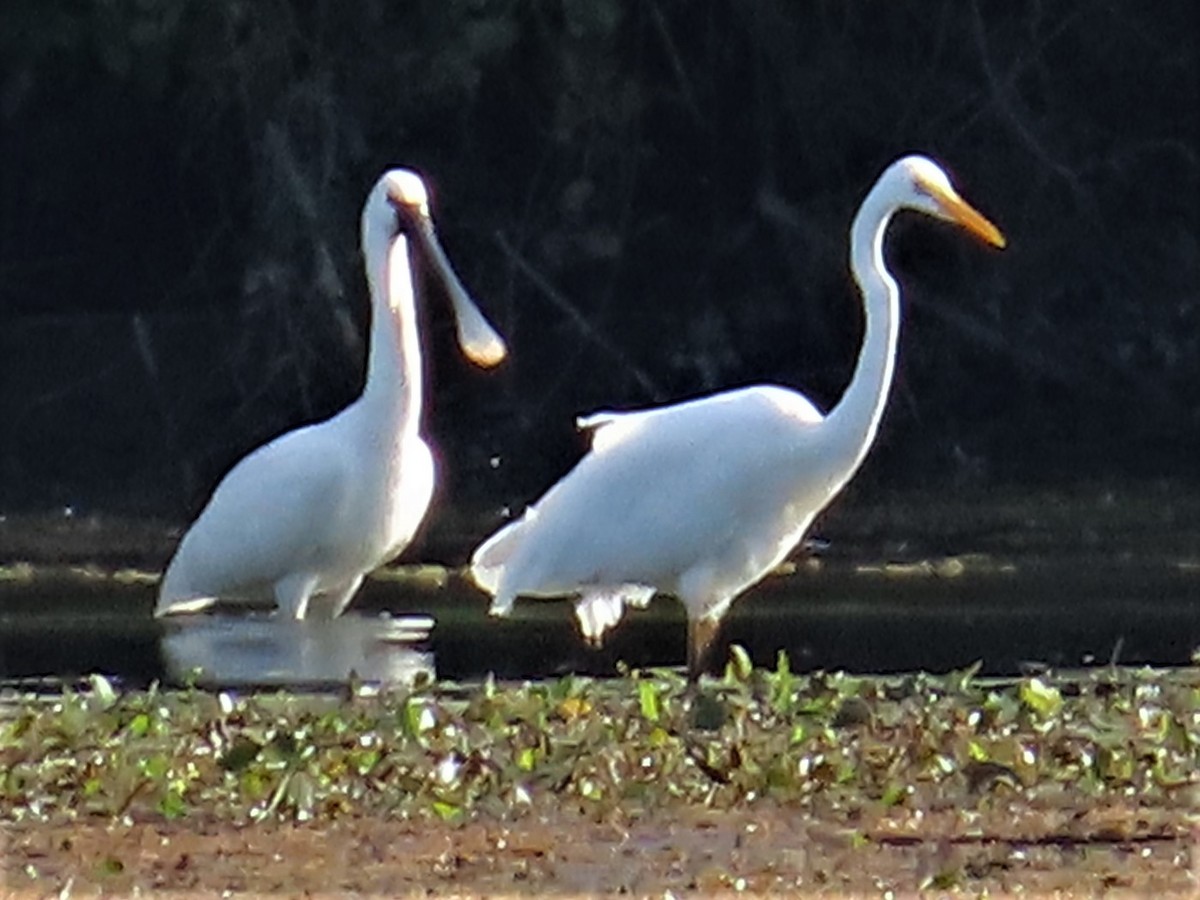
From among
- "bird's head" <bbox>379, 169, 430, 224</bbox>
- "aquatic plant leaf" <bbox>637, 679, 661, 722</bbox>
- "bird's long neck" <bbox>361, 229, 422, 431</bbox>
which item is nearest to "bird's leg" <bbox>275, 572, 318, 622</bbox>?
"bird's long neck" <bbox>361, 229, 422, 431</bbox>

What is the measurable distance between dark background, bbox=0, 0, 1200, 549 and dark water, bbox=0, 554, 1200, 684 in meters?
5.62

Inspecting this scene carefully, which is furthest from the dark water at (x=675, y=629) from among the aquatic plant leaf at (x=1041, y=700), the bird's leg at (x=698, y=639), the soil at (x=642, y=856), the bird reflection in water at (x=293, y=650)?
the soil at (x=642, y=856)

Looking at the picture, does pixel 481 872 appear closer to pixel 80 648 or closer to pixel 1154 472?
pixel 80 648

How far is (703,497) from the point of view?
827 centimetres

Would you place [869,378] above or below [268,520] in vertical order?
above

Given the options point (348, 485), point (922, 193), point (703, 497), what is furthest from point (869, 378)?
point (348, 485)

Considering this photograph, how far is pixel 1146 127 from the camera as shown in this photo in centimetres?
1923

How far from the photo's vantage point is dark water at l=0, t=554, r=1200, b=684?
9.20 metres

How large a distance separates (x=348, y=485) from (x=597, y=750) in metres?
3.35

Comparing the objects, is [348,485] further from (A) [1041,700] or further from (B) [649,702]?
(A) [1041,700]

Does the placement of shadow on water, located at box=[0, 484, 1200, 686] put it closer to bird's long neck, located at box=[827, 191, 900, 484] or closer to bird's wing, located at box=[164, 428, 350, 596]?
bird's wing, located at box=[164, 428, 350, 596]

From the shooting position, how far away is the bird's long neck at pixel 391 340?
9.23 metres

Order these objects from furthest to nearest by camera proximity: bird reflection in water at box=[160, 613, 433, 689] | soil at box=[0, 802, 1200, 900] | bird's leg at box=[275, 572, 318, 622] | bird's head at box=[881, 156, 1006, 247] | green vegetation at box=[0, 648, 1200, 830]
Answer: bird's leg at box=[275, 572, 318, 622], bird's head at box=[881, 156, 1006, 247], bird reflection in water at box=[160, 613, 433, 689], green vegetation at box=[0, 648, 1200, 830], soil at box=[0, 802, 1200, 900]

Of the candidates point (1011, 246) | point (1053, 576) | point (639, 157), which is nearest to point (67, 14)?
point (639, 157)
